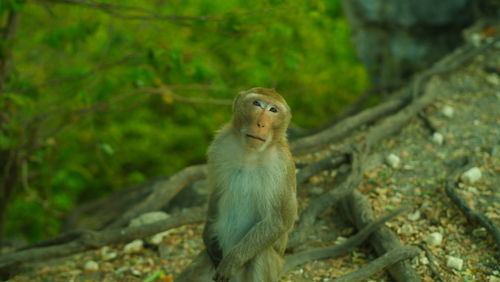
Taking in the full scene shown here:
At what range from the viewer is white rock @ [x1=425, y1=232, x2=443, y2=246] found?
3.89m

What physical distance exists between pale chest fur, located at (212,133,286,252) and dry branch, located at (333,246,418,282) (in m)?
0.72

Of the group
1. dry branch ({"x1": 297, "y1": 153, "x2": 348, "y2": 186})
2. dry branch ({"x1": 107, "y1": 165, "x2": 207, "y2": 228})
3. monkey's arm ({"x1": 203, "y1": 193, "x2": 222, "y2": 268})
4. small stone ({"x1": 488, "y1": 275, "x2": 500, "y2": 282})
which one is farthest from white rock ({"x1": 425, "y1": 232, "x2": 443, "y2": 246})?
dry branch ({"x1": 107, "y1": 165, "x2": 207, "y2": 228})

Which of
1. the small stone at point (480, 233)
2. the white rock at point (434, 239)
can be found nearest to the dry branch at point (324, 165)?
the white rock at point (434, 239)

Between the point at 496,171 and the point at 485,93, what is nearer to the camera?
the point at 496,171

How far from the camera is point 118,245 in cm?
457

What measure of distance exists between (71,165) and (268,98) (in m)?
5.04

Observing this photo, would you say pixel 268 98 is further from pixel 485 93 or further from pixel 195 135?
pixel 195 135

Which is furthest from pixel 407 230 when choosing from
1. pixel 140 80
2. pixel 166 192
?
pixel 140 80

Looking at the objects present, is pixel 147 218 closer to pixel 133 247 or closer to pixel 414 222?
pixel 133 247

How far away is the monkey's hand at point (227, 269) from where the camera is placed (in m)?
3.13

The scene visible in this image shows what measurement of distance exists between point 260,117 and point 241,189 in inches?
23.0

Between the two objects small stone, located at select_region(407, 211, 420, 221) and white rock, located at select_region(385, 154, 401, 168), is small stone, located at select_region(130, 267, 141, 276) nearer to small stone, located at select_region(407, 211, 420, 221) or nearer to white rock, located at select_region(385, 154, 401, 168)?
small stone, located at select_region(407, 211, 420, 221)

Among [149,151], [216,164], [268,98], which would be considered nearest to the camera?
[268,98]

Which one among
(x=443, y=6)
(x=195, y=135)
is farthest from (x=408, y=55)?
(x=195, y=135)
